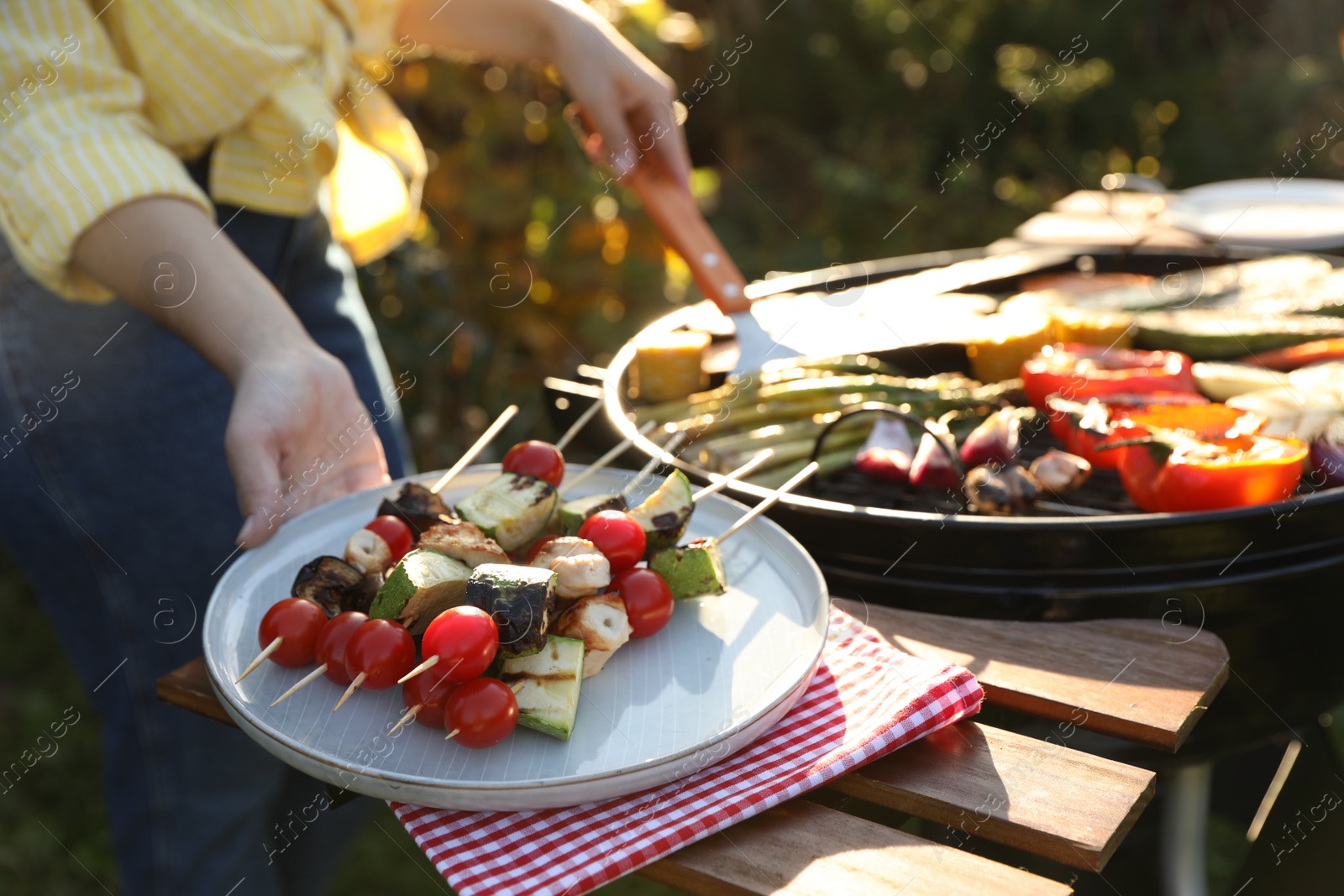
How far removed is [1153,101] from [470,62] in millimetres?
7055

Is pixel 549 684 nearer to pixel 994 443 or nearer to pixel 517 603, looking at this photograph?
pixel 517 603

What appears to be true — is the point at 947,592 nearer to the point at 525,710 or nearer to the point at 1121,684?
the point at 1121,684

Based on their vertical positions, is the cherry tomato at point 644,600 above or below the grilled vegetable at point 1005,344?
above

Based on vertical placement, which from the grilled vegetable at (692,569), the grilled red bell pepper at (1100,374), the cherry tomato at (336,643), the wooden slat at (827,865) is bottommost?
the grilled red bell pepper at (1100,374)

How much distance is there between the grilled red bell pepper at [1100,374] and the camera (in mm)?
2291

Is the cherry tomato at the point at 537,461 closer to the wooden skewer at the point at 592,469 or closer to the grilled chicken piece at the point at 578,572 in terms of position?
the wooden skewer at the point at 592,469

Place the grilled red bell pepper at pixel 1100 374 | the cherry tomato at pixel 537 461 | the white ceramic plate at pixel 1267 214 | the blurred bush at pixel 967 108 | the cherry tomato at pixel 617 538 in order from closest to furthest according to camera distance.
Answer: the cherry tomato at pixel 617 538 → the cherry tomato at pixel 537 461 → the grilled red bell pepper at pixel 1100 374 → the white ceramic plate at pixel 1267 214 → the blurred bush at pixel 967 108

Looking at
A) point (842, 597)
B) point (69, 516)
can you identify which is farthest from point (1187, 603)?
point (69, 516)

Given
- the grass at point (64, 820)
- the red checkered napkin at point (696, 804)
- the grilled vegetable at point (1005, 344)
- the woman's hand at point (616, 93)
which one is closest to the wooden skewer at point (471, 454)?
the red checkered napkin at point (696, 804)

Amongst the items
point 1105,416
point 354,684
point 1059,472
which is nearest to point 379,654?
point 354,684

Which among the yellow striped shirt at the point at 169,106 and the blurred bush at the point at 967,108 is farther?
the blurred bush at the point at 967,108

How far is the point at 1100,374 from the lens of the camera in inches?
91.9

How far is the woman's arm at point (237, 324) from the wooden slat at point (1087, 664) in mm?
954

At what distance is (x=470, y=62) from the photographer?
4.36m
